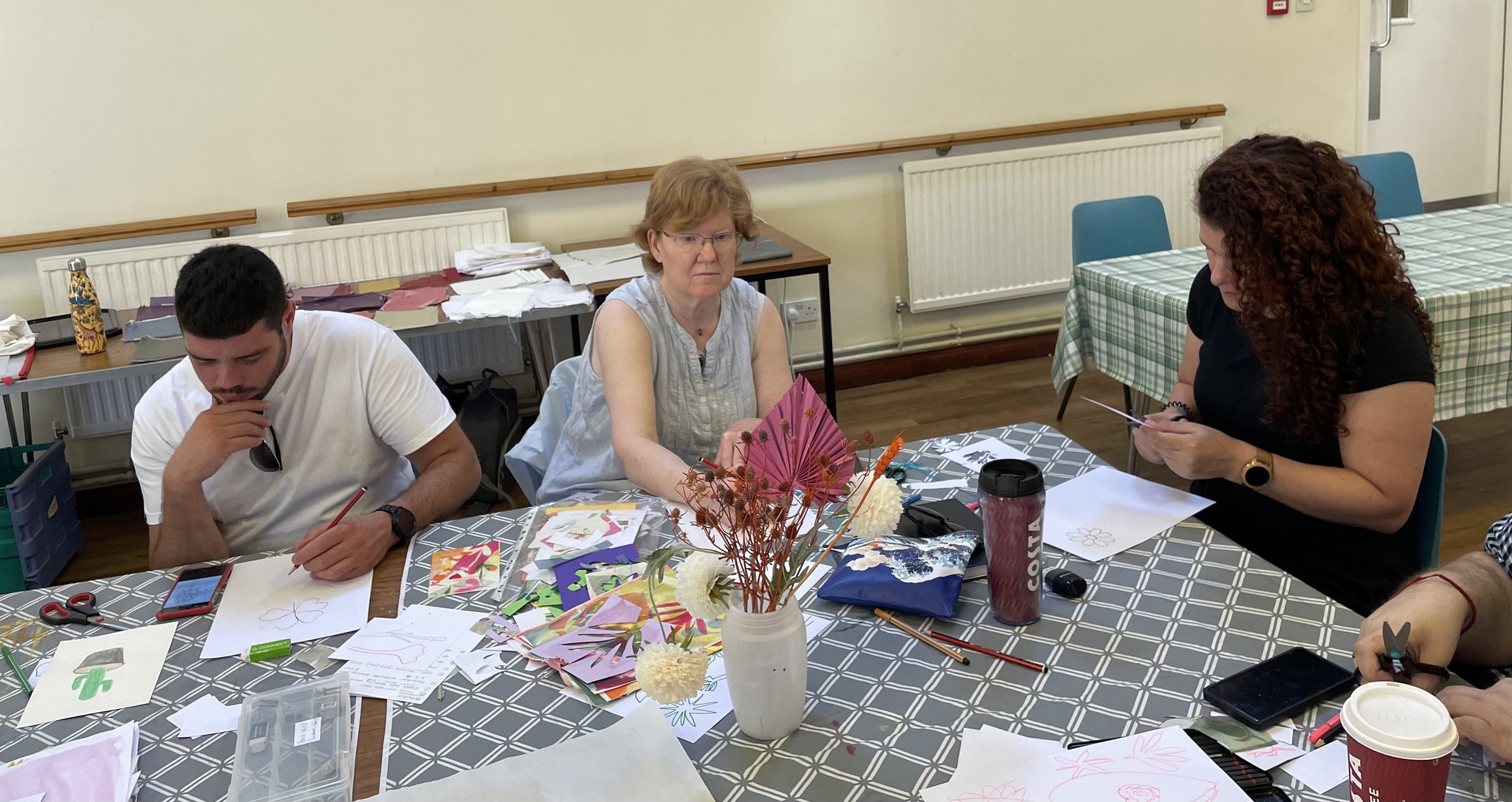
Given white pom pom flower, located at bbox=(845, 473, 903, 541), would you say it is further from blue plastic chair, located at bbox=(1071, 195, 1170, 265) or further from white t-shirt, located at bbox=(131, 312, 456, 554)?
blue plastic chair, located at bbox=(1071, 195, 1170, 265)

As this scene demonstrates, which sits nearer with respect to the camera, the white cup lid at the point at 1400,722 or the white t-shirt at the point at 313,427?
the white cup lid at the point at 1400,722

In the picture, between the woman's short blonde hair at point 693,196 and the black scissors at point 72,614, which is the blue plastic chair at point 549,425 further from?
the black scissors at point 72,614

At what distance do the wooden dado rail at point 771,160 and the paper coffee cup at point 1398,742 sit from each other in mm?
3373

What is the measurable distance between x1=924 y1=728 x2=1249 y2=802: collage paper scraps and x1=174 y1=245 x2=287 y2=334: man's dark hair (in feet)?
4.28

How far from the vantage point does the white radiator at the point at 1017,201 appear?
14.1 ft

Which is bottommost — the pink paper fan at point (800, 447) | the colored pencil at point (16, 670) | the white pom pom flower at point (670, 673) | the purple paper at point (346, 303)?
the colored pencil at point (16, 670)

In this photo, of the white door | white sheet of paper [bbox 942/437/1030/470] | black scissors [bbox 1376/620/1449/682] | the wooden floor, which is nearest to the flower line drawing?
white sheet of paper [bbox 942/437/1030/470]

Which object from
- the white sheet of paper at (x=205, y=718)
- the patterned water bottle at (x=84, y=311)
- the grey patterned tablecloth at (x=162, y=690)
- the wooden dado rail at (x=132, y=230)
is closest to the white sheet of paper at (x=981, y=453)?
the grey patterned tablecloth at (x=162, y=690)

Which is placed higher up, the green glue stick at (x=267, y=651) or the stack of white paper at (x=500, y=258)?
the stack of white paper at (x=500, y=258)

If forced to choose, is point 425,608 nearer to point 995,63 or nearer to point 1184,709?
point 1184,709

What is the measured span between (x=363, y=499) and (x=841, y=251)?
2.67 metres

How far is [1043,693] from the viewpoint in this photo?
120 centimetres

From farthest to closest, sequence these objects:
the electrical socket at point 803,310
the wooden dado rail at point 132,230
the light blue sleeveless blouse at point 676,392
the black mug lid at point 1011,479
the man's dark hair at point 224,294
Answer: the electrical socket at point 803,310 < the wooden dado rail at point 132,230 < the light blue sleeveless blouse at point 676,392 < the man's dark hair at point 224,294 < the black mug lid at point 1011,479

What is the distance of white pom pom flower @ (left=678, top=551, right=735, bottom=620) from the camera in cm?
113
